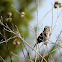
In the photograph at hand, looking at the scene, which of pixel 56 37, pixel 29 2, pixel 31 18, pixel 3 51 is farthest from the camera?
pixel 29 2

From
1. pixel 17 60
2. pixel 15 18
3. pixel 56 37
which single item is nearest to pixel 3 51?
pixel 17 60

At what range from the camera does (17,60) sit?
6980 mm

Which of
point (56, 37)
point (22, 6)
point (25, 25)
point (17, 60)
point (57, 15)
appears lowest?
point (17, 60)

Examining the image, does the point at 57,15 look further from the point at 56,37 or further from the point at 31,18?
the point at 31,18

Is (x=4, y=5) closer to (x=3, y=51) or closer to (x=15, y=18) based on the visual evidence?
(x=15, y=18)

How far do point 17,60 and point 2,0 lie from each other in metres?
1.88

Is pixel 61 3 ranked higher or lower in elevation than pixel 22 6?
higher

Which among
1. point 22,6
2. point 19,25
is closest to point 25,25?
point 19,25

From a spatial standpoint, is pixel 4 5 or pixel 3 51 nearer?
pixel 3 51

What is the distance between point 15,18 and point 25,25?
365 millimetres

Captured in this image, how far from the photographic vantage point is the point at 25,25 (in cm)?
697

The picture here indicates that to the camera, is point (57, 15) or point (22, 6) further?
point (22, 6)

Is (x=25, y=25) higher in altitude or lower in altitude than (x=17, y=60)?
higher

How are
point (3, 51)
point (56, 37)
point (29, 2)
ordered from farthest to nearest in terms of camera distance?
point (29, 2) → point (3, 51) → point (56, 37)
